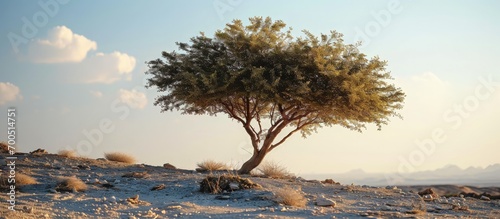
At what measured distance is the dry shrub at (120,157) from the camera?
89.6 ft

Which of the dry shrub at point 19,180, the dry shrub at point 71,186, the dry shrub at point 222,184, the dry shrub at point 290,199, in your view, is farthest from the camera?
the dry shrub at point 19,180

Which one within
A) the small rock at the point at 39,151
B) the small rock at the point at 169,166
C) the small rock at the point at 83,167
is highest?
the small rock at the point at 39,151

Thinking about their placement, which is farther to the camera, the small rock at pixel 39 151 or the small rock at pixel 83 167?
the small rock at pixel 39 151

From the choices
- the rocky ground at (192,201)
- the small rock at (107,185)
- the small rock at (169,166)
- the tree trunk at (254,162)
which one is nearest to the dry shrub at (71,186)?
the rocky ground at (192,201)

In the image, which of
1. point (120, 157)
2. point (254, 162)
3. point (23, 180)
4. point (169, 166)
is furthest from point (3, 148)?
point (254, 162)

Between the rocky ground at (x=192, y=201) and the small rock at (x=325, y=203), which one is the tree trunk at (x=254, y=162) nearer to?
the rocky ground at (x=192, y=201)

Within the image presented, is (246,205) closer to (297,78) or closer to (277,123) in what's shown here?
(297,78)

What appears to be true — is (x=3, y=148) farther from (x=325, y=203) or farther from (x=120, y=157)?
(x=325, y=203)

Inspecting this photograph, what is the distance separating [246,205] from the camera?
559 inches

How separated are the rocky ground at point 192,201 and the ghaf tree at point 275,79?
4823 mm

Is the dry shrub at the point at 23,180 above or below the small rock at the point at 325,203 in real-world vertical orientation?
above

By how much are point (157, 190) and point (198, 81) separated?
8066 mm

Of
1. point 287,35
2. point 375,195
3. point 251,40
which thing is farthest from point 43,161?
point 375,195

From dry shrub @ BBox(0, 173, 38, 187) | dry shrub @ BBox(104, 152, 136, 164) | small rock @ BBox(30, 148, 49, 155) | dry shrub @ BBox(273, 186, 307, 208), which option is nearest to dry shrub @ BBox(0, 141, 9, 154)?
small rock @ BBox(30, 148, 49, 155)
